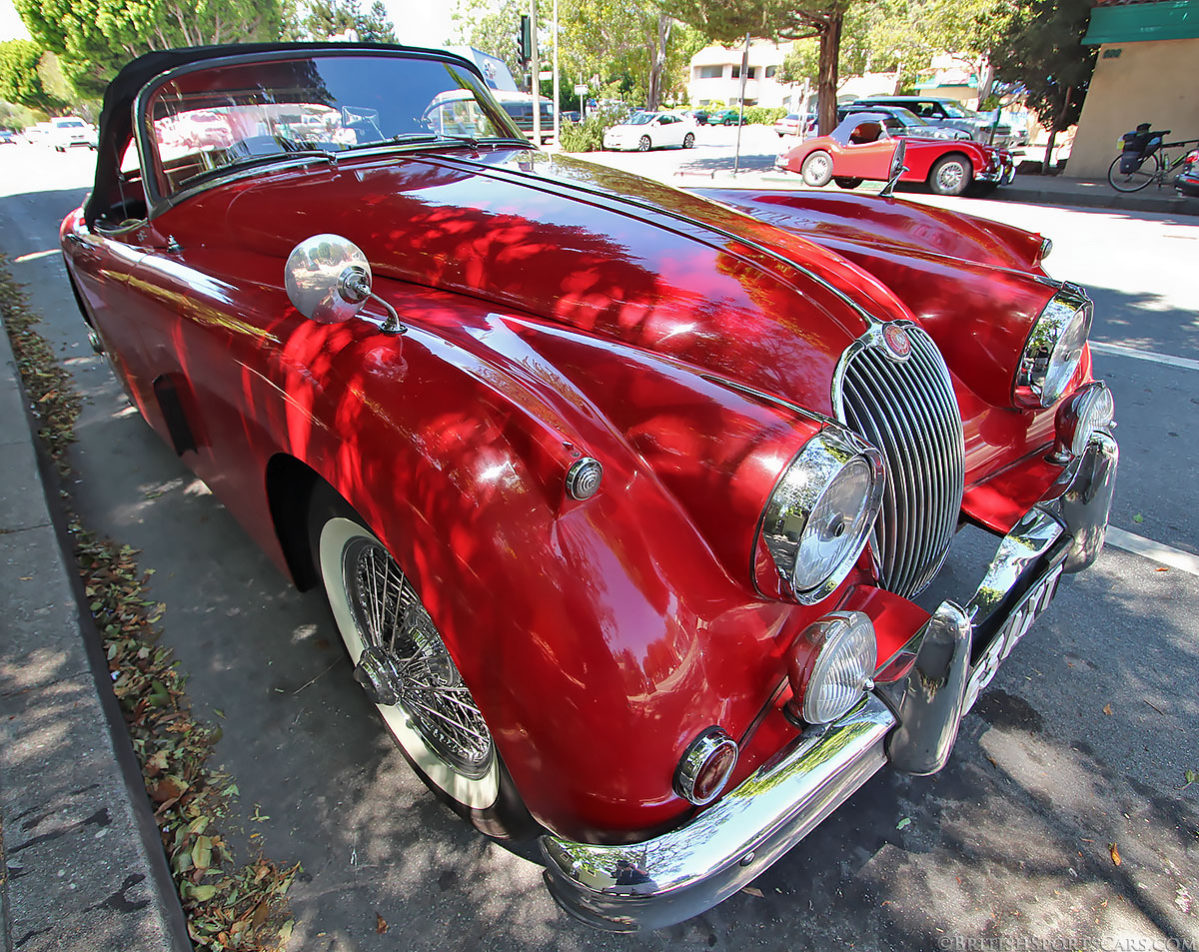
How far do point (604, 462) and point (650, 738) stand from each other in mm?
493

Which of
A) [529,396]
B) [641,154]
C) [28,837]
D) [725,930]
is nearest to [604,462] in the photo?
[529,396]

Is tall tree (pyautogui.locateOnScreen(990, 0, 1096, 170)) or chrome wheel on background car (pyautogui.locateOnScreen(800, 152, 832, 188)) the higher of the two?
tall tree (pyautogui.locateOnScreen(990, 0, 1096, 170))

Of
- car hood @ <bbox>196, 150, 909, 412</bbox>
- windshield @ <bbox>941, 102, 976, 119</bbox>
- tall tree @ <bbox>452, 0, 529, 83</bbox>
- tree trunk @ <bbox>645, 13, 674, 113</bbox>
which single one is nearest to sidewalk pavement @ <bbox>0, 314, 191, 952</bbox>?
car hood @ <bbox>196, 150, 909, 412</bbox>

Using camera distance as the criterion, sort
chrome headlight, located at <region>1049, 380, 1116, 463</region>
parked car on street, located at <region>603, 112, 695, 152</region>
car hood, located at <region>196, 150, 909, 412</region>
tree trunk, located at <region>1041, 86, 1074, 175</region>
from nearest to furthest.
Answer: car hood, located at <region>196, 150, 909, 412</region>
chrome headlight, located at <region>1049, 380, 1116, 463</region>
tree trunk, located at <region>1041, 86, 1074, 175</region>
parked car on street, located at <region>603, 112, 695, 152</region>

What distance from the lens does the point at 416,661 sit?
5.94ft

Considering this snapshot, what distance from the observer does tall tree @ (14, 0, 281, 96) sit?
26.1m

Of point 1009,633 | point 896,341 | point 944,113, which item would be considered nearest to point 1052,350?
point 896,341

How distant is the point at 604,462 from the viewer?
134 centimetres

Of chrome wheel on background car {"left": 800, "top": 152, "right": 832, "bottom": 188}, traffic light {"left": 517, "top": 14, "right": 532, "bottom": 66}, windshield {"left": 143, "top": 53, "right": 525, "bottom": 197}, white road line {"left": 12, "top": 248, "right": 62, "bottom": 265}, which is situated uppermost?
traffic light {"left": 517, "top": 14, "right": 532, "bottom": 66}

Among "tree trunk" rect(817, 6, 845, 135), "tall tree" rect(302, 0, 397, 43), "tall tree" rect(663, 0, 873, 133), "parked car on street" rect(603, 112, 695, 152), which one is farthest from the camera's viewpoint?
"tall tree" rect(302, 0, 397, 43)

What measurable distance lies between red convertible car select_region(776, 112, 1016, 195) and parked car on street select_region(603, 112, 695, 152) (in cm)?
1372

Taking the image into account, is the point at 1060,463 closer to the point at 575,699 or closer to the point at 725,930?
the point at 725,930

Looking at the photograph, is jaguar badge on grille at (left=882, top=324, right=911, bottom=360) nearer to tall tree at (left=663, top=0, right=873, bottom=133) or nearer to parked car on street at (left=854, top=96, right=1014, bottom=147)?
parked car on street at (left=854, top=96, right=1014, bottom=147)

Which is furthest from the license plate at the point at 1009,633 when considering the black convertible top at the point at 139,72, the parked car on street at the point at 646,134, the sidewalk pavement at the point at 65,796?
the parked car on street at the point at 646,134
